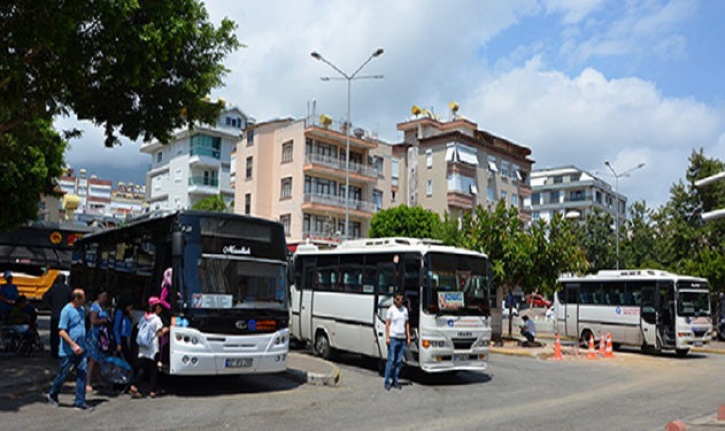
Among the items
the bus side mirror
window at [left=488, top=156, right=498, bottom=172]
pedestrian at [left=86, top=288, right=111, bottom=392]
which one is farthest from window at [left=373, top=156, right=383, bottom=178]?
the bus side mirror

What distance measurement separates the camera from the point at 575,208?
100438 mm

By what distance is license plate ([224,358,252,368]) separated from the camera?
12313 millimetres

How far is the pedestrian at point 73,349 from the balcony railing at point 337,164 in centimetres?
4085

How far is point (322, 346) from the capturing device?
19.1 meters

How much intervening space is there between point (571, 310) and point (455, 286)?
51.1ft

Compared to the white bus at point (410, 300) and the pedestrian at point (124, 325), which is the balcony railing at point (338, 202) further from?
the pedestrian at point (124, 325)

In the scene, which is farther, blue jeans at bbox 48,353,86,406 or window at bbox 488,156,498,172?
window at bbox 488,156,498,172

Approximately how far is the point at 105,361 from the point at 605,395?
32.7 feet

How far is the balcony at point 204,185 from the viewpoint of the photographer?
70.2 meters

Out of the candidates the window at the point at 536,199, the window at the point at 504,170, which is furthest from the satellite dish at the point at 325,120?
the window at the point at 536,199

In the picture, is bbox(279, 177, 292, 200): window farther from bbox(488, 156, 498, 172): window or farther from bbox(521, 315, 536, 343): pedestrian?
bbox(521, 315, 536, 343): pedestrian

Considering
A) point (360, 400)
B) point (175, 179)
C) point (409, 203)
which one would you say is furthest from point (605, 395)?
point (175, 179)

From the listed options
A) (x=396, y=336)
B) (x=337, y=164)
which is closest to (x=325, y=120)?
(x=337, y=164)

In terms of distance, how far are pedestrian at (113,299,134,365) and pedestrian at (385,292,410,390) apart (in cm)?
516
